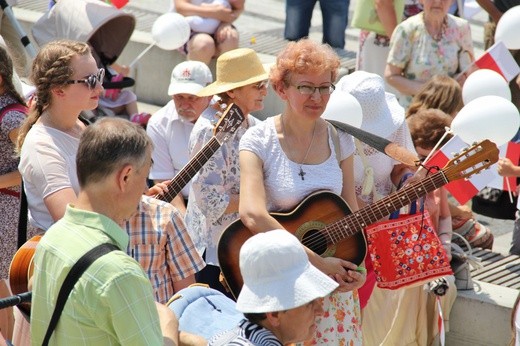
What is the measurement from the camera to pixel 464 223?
6.38m

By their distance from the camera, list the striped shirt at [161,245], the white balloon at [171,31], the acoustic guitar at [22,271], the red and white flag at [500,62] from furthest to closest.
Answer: the white balloon at [171,31], the red and white flag at [500,62], the striped shirt at [161,245], the acoustic guitar at [22,271]

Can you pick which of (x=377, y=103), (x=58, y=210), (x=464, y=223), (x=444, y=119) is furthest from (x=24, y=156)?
(x=464, y=223)

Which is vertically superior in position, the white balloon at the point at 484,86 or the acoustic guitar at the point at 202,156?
the acoustic guitar at the point at 202,156

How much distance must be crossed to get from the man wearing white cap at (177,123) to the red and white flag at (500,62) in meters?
1.94

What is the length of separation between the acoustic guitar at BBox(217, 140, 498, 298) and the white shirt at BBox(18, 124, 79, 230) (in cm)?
69

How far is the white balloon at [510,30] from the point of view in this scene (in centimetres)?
706

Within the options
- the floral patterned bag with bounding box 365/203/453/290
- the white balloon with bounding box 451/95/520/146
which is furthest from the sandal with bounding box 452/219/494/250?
the floral patterned bag with bounding box 365/203/453/290

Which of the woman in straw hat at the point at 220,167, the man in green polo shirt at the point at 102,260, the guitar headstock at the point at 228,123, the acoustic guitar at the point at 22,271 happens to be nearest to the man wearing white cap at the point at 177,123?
the woman in straw hat at the point at 220,167

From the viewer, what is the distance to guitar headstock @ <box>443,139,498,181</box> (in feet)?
15.0

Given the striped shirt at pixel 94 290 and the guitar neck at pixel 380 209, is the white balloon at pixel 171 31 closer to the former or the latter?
the guitar neck at pixel 380 209

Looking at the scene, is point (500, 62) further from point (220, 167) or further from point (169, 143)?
point (220, 167)

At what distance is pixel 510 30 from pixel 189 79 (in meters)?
2.21

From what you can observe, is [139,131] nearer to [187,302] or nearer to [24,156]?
[187,302]

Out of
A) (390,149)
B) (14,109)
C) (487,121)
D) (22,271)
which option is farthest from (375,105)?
(22,271)
